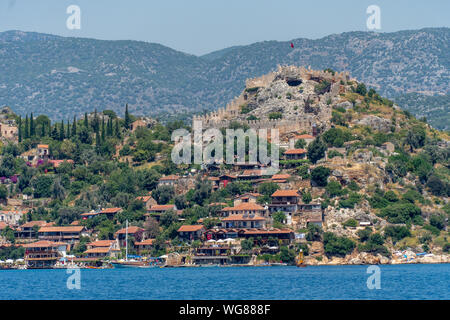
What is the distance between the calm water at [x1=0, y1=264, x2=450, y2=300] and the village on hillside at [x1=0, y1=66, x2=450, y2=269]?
30.3ft

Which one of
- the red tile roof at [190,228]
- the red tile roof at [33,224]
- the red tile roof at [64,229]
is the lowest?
the red tile roof at [64,229]

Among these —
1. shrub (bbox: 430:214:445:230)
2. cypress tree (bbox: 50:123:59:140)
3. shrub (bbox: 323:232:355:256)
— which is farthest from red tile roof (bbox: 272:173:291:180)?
cypress tree (bbox: 50:123:59:140)

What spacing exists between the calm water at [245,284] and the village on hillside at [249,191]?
364 inches

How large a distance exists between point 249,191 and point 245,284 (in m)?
46.3

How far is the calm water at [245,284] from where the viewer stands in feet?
176

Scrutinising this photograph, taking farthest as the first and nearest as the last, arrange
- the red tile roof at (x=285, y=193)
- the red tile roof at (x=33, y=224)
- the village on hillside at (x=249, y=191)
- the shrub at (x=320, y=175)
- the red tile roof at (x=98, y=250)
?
the red tile roof at (x=33, y=224) < the shrub at (x=320, y=175) < the red tile roof at (x=285, y=193) < the red tile roof at (x=98, y=250) < the village on hillside at (x=249, y=191)

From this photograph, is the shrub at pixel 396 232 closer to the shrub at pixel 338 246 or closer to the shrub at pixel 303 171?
A: the shrub at pixel 338 246

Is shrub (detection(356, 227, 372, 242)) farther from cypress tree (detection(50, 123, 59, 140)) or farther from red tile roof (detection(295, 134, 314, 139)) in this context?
cypress tree (detection(50, 123, 59, 140))

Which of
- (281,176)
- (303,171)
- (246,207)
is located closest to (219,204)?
(246,207)

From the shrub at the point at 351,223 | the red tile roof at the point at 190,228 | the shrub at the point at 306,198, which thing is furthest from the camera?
the shrub at the point at 306,198

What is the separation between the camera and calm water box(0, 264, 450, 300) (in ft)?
176

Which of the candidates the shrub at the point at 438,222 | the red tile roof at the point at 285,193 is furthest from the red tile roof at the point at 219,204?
the shrub at the point at 438,222

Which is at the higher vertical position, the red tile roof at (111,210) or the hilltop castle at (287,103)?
the hilltop castle at (287,103)
